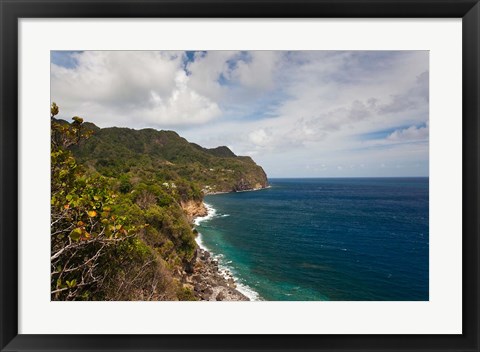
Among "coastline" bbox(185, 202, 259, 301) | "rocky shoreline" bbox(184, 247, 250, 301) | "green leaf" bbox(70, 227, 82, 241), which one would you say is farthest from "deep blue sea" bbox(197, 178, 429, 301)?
"green leaf" bbox(70, 227, 82, 241)

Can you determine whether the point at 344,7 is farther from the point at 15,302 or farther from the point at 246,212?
the point at 246,212

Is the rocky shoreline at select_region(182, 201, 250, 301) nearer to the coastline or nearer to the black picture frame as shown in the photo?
the coastline

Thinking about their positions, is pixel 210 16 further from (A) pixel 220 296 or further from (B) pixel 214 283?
(B) pixel 214 283

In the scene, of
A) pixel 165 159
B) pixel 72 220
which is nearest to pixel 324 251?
pixel 72 220

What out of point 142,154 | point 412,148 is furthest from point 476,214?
point 142,154

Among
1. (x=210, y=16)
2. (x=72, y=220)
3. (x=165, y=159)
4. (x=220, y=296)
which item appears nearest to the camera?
(x=210, y=16)

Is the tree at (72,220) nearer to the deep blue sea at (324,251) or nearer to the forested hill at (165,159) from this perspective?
the forested hill at (165,159)
